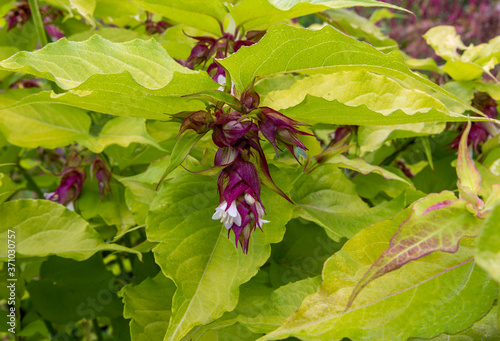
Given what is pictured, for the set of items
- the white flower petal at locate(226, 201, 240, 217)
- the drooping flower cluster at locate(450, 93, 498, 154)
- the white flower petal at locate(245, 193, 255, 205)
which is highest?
the white flower petal at locate(245, 193, 255, 205)

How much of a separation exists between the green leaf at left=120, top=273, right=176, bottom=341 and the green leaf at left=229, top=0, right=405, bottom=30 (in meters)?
0.32

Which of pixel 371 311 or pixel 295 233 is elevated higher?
pixel 371 311

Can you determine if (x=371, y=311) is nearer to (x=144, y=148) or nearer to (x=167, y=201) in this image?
(x=167, y=201)

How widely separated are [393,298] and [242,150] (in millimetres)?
169

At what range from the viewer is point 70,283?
0.67m

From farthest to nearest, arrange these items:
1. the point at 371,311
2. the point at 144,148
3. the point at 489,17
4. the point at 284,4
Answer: the point at 489,17, the point at 144,148, the point at 284,4, the point at 371,311

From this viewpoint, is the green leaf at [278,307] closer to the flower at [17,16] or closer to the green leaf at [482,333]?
the green leaf at [482,333]

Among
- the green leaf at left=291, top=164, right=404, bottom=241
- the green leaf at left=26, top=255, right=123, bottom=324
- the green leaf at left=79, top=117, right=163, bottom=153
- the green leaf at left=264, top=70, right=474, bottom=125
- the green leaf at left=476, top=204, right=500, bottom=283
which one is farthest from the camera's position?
the green leaf at left=26, top=255, right=123, bottom=324

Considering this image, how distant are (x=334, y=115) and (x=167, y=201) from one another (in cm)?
18

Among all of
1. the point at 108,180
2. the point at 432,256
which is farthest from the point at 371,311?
the point at 108,180

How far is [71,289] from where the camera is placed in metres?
0.68

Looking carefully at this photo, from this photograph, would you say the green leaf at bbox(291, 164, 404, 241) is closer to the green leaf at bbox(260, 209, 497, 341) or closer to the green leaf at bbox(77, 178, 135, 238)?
the green leaf at bbox(260, 209, 497, 341)

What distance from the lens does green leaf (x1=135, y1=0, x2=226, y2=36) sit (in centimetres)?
46

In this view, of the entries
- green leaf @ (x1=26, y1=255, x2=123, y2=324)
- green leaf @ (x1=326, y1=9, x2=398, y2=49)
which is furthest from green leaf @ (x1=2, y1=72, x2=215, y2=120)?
green leaf @ (x1=326, y1=9, x2=398, y2=49)
